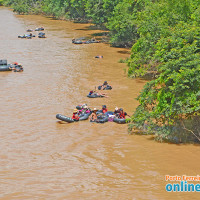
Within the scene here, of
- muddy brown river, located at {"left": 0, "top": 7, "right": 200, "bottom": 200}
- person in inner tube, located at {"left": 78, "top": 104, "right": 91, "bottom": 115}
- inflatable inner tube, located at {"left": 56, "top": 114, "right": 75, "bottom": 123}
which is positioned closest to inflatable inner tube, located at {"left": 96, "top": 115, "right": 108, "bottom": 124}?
muddy brown river, located at {"left": 0, "top": 7, "right": 200, "bottom": 200}

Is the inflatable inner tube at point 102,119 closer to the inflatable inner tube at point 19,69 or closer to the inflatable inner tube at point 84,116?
the inflatable inner tube at point 84,116

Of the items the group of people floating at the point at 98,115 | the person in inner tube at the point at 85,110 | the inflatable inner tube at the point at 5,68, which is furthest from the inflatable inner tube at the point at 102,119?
the inflatable inner tube at the point at 5,68

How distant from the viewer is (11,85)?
1167 inches

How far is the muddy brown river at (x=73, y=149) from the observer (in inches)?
546

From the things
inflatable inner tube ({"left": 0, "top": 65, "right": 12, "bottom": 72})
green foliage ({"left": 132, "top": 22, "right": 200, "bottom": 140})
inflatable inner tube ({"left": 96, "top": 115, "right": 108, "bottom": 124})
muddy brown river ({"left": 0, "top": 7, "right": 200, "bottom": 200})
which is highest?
green foliage ({"left": 132, "top": 22, "right": 200, "bottom": 140})

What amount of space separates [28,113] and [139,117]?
25.0ft

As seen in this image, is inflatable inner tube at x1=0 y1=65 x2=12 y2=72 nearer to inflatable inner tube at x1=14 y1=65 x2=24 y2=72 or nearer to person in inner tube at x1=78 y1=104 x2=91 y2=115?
inflatable inner tube at x1=14 y1=65 x2=24 y2=72

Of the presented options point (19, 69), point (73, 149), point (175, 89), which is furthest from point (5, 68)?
point (175, 89)

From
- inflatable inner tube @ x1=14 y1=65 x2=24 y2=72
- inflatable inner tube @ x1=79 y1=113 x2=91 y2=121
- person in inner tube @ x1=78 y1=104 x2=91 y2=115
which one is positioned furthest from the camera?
inflatable inner tube @ x1=14 y1=65 x2=24 y2=72

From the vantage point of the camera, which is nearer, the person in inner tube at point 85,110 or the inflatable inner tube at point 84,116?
the inflatable inner tube at point 84,116

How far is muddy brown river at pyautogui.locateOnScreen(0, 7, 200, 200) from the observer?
13.9 metres

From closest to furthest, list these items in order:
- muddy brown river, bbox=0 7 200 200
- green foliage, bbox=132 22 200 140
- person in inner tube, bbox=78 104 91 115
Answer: muddy brown river, bbox=0 7 200 200
green foliage, bbox=132 22 200 140
person in inner tube, bbox=78 104 91 115

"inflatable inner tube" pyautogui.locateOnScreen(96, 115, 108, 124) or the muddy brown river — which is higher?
"inflatable inner tube" pyautogui.locateOnScreen(96, 115, 108, 124)

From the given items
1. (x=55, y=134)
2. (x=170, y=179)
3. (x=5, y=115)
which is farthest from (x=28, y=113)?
(x=170, y=179)
